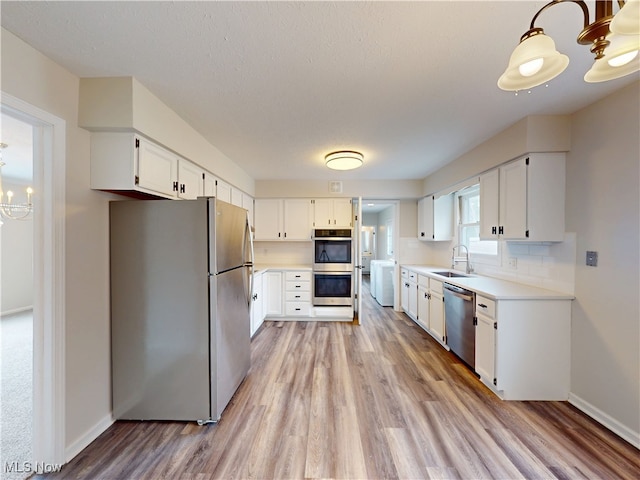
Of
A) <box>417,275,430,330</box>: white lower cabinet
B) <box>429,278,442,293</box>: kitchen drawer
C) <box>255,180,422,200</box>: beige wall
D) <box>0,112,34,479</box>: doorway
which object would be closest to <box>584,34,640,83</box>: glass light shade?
<box>429,278,442,293</box>: kitchen drawer

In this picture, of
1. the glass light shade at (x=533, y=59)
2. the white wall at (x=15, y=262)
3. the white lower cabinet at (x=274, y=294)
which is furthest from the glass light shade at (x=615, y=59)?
the white wall at (x=15, y=262)

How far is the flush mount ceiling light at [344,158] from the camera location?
2.91m

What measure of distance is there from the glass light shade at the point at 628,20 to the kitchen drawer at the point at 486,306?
1.93 meters

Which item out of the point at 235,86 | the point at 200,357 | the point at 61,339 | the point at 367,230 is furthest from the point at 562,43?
the point at 367,230

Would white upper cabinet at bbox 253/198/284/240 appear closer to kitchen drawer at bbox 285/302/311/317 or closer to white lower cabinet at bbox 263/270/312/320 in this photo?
white lower cabinet at bbox 263/270/312/320

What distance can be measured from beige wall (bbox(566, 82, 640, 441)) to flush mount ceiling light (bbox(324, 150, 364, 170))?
1.87 m

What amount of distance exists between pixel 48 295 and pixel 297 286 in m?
2.99

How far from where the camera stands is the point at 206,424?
188 centimetres

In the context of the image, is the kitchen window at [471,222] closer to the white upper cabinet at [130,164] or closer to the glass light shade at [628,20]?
the glass light shade at [628,20]

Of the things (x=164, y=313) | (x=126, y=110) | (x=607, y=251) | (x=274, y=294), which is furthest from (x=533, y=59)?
(x=274, y=294)

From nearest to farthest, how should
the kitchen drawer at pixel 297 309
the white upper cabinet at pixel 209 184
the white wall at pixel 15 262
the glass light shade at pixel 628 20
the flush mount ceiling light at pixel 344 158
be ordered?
the glass light shade at pixel 628 20 < the white upper cabinet at pixel 209 184 < the flush mount ceiling light at pixel 344 158 < the kitchen drawer at pixel 297 309 < the white wall at pixel 15 262

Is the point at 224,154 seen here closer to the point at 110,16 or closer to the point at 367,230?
the point at 110,16

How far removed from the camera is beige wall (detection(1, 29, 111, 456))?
149cm

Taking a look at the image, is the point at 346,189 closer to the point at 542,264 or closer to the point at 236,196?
the point at 236,196
